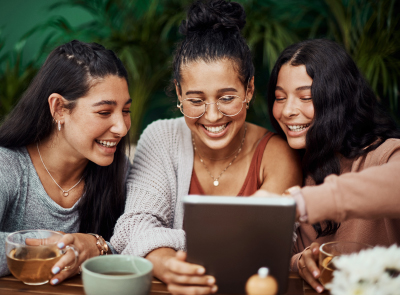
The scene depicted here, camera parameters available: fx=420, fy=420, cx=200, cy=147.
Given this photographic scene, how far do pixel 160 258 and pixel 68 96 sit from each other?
27.3 inches

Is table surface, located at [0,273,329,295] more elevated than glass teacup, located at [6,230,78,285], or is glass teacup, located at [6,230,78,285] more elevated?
glass teacup, located at [6,230,78,285]

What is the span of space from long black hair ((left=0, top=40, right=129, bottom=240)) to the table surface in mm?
546

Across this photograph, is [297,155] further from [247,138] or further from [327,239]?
[327,239]

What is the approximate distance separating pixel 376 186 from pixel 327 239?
575 millimetres

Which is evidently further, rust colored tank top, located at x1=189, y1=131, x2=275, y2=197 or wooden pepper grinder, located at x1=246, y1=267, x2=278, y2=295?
rust colored tank top, located at x1=189, y1=131, x2=275, y2=197

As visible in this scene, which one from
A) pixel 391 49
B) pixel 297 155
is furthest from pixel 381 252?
pixel 391 49

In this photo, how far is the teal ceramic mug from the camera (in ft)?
2.79

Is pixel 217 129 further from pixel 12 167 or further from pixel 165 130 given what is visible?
pixel 12 167

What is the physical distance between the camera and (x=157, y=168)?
5.64ft

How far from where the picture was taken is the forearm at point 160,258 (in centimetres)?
115

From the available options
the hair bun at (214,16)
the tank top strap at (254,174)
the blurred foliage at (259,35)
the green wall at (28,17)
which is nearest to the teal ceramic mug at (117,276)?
the tank top strap at (254,174)

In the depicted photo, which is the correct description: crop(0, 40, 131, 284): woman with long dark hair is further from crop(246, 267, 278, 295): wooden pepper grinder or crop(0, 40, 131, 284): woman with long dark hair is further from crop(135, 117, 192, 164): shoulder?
crop(246, 267, 278, 295): wooden pepper grinder

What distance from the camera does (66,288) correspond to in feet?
3.52

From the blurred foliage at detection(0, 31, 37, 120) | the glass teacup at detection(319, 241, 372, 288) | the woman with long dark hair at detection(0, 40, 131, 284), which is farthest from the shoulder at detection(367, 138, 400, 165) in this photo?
the blurred foliage at detection(0, 31, 37, 120)
